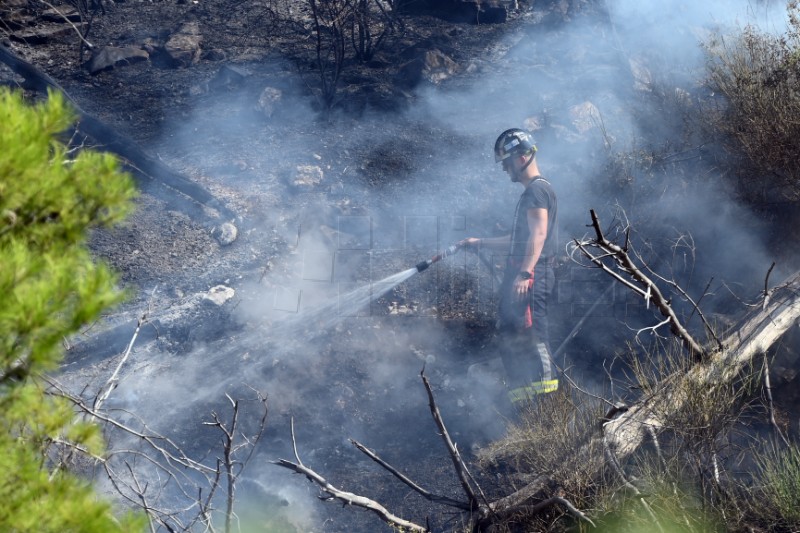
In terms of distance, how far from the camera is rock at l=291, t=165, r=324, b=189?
7.27m

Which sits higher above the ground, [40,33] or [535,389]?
[535,389]

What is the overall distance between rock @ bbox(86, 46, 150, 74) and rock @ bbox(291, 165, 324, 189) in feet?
11.8

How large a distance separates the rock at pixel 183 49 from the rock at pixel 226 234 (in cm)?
368

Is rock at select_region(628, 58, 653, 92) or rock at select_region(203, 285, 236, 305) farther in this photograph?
rock at select_region(628, 58, 653, 92)

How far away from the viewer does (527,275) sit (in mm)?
4711

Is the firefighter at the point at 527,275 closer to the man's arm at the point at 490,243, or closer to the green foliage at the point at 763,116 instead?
the man's arm at the point at 490,243

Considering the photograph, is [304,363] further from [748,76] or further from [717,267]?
[748,76]

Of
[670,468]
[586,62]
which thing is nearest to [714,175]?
[586,62]

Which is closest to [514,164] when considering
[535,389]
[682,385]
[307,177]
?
[535,389]

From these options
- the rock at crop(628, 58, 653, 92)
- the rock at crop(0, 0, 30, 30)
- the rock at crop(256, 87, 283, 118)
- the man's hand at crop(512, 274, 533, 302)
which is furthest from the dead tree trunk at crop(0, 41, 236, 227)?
the rock at crop(628, 58, 653, 92)

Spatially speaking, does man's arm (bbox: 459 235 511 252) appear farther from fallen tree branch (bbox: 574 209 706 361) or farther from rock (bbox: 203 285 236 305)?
rock (bbox: 203 285 236 305)

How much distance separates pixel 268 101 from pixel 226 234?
247cm

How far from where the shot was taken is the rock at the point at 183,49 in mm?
9180

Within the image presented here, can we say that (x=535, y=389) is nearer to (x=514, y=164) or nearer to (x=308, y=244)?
(x=514, y=164)
